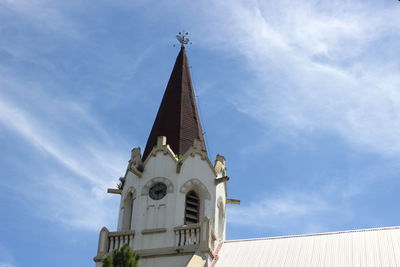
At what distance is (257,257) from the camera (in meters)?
24.2

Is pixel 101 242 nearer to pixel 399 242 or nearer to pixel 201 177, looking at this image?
pixel 201 177

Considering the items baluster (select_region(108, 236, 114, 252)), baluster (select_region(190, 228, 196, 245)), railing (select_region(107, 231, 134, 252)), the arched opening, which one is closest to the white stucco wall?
the arched opening

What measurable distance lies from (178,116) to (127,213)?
5.55 m

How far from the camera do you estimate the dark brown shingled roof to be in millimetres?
28578

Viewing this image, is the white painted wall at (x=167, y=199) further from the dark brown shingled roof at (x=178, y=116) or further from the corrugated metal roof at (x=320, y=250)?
the corrugated metal roof at (x=320, y=250)

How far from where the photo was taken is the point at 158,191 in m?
26.4

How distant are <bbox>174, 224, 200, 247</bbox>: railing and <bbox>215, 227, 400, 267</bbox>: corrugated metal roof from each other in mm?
1365

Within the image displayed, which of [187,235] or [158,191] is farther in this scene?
[158,191]

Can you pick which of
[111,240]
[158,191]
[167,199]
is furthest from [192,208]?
[111,240]

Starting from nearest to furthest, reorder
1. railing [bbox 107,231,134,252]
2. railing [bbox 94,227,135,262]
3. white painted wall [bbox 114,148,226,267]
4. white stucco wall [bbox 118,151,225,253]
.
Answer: white painted wall [bbox 114,148,226,267]
white stucco wall [bbox 118,151,225,253]
railing [bbox 94,227,135,262]
railing [bbox 107,231,134,252]

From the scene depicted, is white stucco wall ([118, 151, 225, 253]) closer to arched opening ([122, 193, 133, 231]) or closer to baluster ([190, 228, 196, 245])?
arched opening ([122, 193, 133, 231])

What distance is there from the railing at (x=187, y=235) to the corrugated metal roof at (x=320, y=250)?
1.36m

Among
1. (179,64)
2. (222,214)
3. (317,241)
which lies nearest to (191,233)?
(222,214)

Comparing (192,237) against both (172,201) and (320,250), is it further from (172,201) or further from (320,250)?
A: (320,250)
